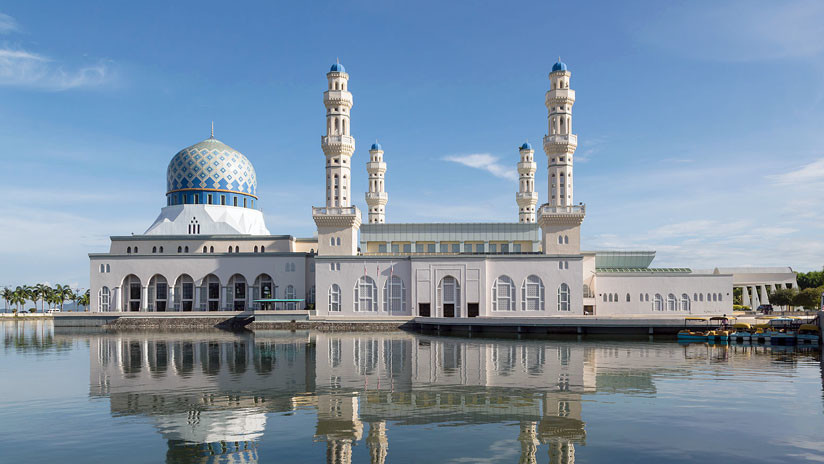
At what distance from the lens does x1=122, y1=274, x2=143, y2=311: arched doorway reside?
71750 mm

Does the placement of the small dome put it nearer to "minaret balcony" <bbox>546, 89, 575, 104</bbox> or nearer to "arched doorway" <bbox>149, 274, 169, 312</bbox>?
"minaret balcony" <bbox>546, 89, 575, 104</bbox>

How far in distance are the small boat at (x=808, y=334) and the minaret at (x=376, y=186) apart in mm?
56950

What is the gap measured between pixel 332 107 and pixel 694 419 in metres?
55.7

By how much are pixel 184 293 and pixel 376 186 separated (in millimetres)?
31756

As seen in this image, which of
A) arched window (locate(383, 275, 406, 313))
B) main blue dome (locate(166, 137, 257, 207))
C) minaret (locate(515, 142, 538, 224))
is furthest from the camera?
minaret (locate(515, 142, 538, 224))

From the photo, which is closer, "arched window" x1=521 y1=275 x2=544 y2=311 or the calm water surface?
the calm water surface

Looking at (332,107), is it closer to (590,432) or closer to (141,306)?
(141,306)

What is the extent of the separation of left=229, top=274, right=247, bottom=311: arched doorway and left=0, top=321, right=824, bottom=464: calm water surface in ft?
104

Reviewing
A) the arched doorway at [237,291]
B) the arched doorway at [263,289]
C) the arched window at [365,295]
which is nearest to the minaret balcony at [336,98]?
the arched window at [365,295]

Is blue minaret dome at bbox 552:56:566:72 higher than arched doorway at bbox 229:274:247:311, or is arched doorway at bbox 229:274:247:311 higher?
blue minaret dome at bbox 552:56:566:72

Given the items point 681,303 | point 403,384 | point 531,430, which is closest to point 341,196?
point 681,303

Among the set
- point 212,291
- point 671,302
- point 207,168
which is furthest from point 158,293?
point 671,302

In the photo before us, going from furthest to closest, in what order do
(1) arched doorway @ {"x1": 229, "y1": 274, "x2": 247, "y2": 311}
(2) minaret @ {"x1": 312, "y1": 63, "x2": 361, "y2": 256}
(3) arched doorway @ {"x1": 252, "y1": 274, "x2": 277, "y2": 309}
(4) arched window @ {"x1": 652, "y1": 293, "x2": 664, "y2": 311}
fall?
1. (1) arched doorway @ {"x1": 229, "y1": 274, "x2": 247, "y2": 311}
2. (3) arched doorway @ {"x1": 252, "y1": 274, "x2": 277, "y2": 309}
3. (4) arched window @ {"x1": 652, "y1": 293, "x2": 664, "y2": 311}
4. (2) minaret @ {"x1": 312, "y1": 63, "x2": 361, "y2": 256}

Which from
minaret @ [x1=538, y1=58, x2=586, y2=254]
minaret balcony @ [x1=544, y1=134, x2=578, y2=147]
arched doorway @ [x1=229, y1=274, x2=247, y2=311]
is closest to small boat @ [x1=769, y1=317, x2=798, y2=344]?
minaret @ [x1=538, y1=58, x2=586, y2=254]
